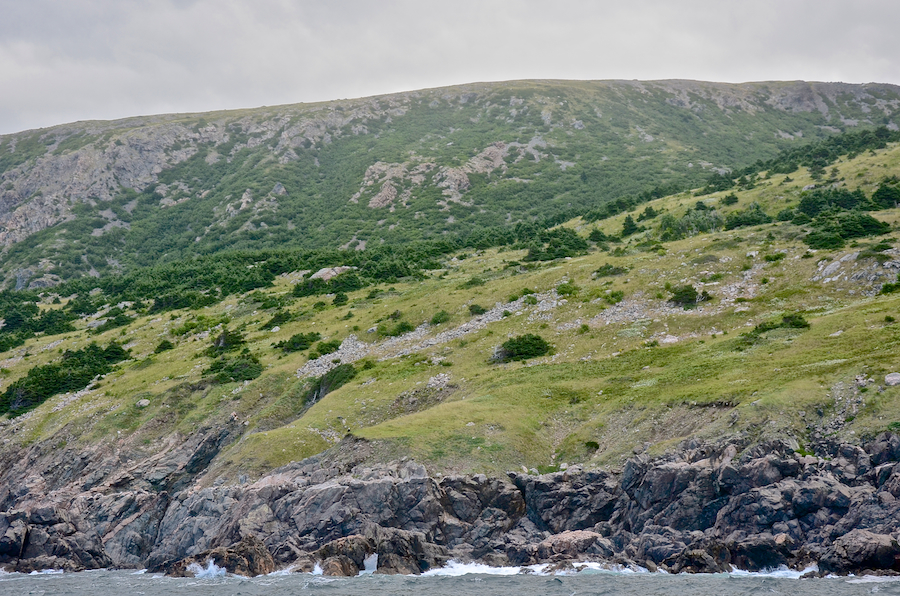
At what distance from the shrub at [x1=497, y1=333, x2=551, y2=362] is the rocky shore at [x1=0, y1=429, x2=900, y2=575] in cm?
2043

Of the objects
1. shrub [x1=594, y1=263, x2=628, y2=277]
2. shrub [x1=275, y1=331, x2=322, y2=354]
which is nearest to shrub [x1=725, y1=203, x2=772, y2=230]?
shrub [x1=594, y1=263, x2=628, y2=277]

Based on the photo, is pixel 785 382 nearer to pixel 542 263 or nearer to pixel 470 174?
pixel 542 263

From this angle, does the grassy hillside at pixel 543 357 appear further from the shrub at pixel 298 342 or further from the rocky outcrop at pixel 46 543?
the rocky outcrop at pixel 46 543

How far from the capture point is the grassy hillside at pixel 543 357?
46.7 meters

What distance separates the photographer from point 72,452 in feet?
209

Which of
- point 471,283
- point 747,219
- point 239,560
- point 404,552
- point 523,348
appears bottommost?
point 239,560

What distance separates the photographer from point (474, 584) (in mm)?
34781

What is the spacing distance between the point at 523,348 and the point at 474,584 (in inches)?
1293

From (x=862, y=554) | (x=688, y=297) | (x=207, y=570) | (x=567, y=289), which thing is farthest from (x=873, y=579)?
(x=567, y=289)

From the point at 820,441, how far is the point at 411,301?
175 feet

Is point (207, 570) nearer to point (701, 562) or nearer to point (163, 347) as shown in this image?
point (701, 562)

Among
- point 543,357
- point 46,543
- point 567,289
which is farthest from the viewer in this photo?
point 567,289

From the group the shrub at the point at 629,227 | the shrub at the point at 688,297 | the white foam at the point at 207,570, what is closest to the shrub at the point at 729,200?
the shrub at the point at 629,227

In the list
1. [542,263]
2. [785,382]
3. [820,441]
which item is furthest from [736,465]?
[542,263]
